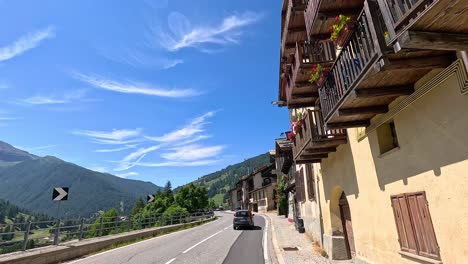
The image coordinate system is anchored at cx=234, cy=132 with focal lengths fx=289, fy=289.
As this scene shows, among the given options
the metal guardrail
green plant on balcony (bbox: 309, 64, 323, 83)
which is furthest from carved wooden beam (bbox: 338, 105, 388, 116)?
the metal guardrail

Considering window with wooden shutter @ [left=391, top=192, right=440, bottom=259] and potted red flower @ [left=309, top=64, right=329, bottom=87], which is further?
potted red flower @ [left=309, top=64, right=329, bottom=87]

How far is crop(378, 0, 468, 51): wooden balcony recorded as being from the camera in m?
3.15

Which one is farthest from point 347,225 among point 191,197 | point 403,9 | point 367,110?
point 191,197

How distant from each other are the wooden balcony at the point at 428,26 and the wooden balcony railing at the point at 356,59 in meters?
0.52

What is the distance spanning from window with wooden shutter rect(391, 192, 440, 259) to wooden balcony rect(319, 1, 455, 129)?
75.1 inches

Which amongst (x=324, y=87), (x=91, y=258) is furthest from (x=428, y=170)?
(x=91, y=258)

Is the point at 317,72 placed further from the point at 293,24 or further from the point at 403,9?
the point at 403,9

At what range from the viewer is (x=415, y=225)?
5.53 m

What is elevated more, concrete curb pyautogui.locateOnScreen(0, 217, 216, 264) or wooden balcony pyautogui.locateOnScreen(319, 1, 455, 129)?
wooden balcony pyautogui.locateOnScreen(319, 1, 455, 129)

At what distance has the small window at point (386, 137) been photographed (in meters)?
6.75

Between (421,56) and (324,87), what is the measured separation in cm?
298

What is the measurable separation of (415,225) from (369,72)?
3.20m

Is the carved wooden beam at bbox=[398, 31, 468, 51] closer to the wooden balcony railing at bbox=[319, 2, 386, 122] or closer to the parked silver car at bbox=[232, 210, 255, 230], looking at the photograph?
the wooden balcony railing at bbox=[319, 2, 386, 122]

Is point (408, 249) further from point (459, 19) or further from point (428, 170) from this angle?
point (459, 19)
